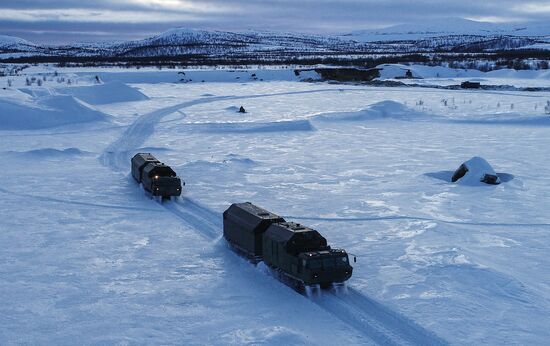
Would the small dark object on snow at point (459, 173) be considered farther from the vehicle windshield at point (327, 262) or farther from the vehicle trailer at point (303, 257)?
the vehicle windshield at point (327, 262)

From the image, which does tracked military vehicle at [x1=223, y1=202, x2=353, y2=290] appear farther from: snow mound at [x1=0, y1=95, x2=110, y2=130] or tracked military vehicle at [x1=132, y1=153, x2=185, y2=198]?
snow mound at [x1=0, y1=95, x2=110, y2=130]

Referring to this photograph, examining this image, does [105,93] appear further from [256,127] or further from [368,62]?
[368,62]

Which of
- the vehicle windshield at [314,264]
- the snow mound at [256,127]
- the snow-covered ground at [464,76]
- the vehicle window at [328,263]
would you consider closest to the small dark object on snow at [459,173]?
the vehicle window at [328,263]

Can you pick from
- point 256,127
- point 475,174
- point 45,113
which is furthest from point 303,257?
point 45,113

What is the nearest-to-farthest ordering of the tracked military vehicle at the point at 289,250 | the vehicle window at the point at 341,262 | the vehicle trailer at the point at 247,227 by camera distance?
the tracked military vehicle at the point at 289,250, the vehicle window at the point at 341,262, the vehicle trailer at the point at 247,227

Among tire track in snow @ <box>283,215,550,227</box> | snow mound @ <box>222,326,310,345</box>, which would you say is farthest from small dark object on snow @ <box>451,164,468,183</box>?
snow mound @ <box>222,326,310,345</box>

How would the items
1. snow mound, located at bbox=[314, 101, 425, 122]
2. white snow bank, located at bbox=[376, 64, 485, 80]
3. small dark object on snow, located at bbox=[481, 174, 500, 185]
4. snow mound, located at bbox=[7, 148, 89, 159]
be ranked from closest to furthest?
small dark object on snow, located at bbox=[481, 174, 500, 185] < snow mound, located at bbox=[7, 148, 89, 159] < snow mound, located at bbox=[314, 101, 425, 122] < white snow bank, located at bbox=[376, 64, 485, 80]
